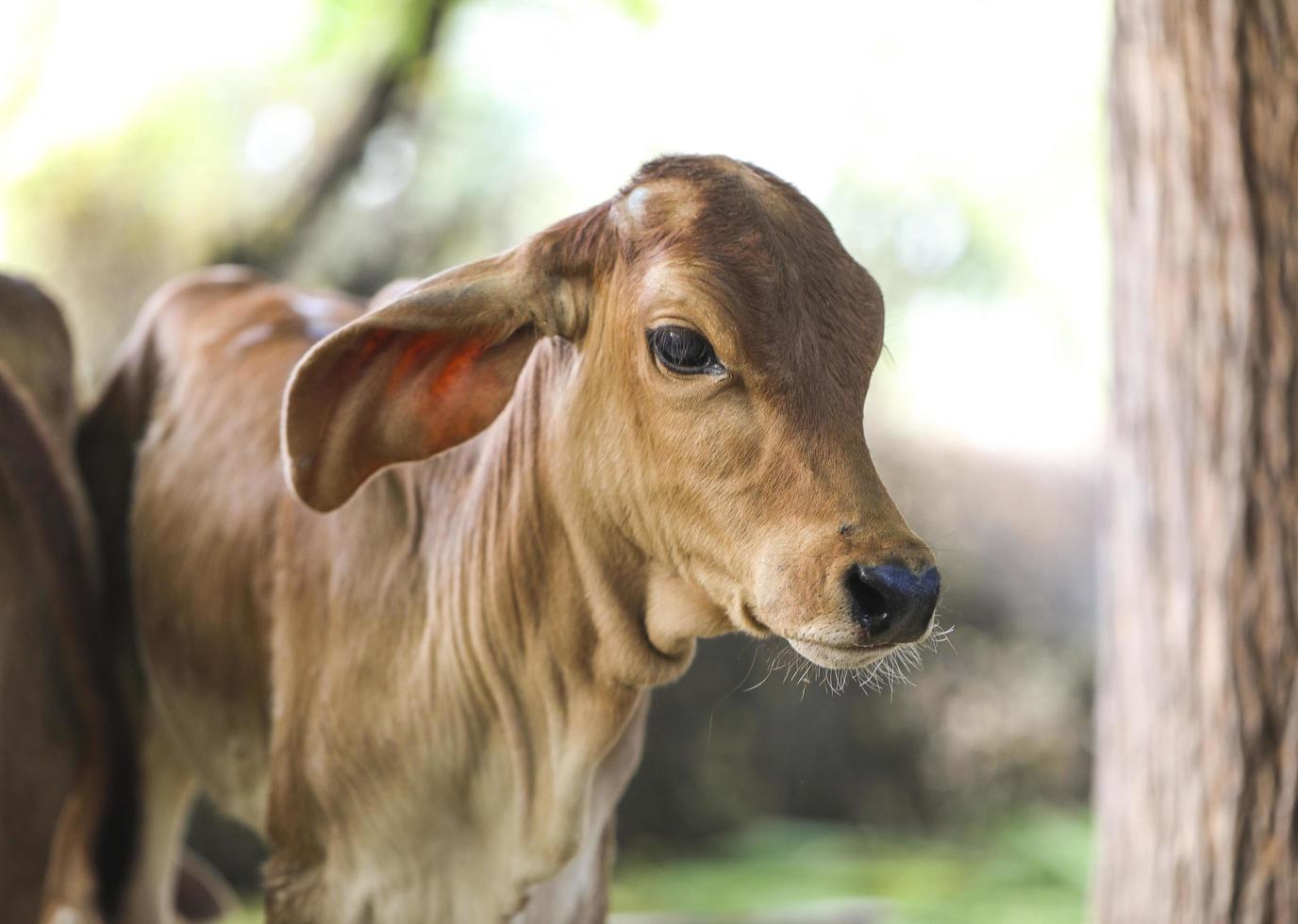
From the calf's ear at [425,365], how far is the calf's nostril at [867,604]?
59 cm

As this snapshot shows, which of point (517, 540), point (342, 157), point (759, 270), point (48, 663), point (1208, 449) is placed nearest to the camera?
point (759, 270)

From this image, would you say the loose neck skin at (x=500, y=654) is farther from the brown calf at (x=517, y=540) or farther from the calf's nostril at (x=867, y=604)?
the calf's nostril at (x=867, y=604)

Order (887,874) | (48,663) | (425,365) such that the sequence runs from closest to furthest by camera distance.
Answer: (425,365) < (48,663) < (887,874)

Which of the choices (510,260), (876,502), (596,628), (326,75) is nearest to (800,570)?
(876,502)

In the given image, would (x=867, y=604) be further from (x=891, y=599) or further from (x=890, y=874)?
(x=890, y=874)

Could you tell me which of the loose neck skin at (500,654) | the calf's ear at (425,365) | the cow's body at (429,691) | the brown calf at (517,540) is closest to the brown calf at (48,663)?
the brown calf at (517,540)

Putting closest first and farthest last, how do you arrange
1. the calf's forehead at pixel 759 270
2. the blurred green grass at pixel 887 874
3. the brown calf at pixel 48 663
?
the calf's forehead at pixel 759 270 < the brown calf at pixel 48 663 < the blurred green grass at pixel 887 874

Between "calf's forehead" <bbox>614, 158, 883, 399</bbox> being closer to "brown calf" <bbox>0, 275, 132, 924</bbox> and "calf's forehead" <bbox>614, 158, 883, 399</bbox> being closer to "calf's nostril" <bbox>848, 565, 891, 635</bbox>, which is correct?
"calf's nostril" <bbox>848, 565, 891, 635</bbox>

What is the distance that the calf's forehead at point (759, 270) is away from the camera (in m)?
1.89

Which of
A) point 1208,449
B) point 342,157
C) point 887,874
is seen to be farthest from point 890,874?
point 342,157

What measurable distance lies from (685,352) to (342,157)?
149 inches

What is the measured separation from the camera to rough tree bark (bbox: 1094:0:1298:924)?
3006mm

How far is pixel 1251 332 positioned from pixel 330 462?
79.2 inches

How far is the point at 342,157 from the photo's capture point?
5.37m
